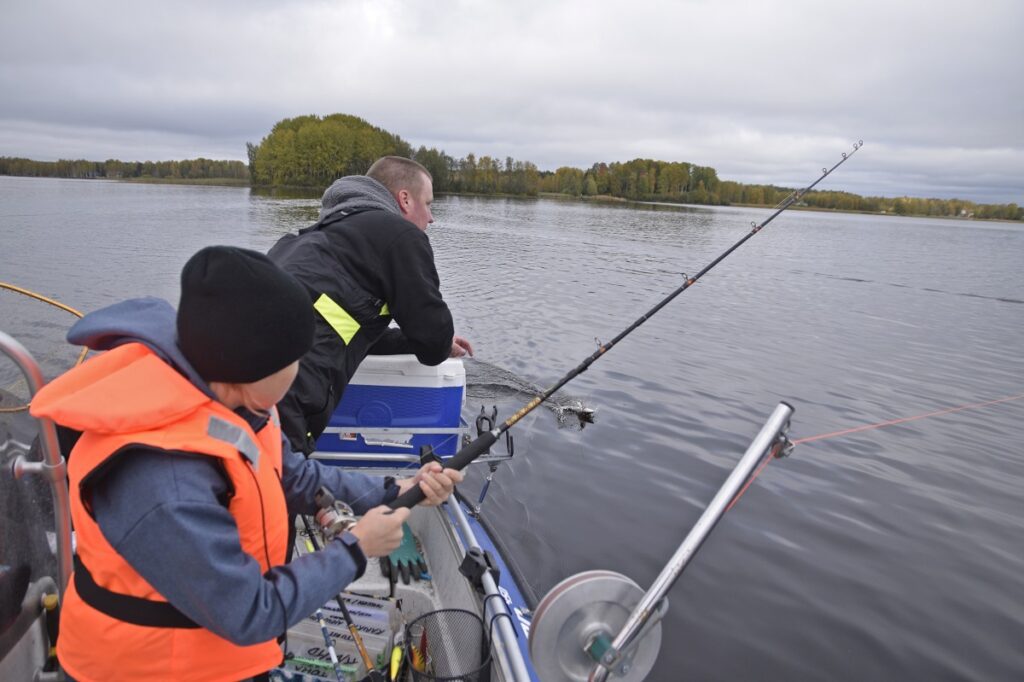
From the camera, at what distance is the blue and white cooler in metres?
3.78

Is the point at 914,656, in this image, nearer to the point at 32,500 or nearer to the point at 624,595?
the point at 624,595

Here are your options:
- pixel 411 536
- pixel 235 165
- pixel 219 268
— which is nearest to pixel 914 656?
pixel 411 536

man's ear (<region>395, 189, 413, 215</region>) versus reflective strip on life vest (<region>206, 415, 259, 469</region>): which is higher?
man's ear (<region>395, 189, 413, 215</region>)

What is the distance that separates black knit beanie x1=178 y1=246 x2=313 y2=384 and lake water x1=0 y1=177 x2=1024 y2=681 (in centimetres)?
302

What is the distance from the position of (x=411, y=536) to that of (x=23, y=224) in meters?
27.7

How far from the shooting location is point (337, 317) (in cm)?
306

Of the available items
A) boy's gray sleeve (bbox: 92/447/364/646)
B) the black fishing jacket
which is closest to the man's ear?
the black fishing jacket

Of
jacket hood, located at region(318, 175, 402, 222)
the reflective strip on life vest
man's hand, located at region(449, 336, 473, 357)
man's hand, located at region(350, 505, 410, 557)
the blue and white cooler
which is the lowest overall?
the blue and white cooler

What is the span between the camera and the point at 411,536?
3.75m

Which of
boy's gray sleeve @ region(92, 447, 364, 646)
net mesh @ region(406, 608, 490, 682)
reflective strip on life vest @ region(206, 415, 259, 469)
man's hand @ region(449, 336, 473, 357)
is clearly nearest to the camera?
boy's gray sleeve @ region(92, 447, 364, 646)

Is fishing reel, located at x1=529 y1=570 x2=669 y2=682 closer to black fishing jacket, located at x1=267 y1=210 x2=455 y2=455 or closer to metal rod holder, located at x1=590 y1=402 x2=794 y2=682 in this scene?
metal rod holder, located at x1=590 y1=402 x2=794 y2=682

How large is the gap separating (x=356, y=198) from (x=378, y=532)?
2303 mm

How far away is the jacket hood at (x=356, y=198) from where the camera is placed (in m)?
3.40

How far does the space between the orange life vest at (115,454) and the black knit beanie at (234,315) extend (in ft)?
0.27
